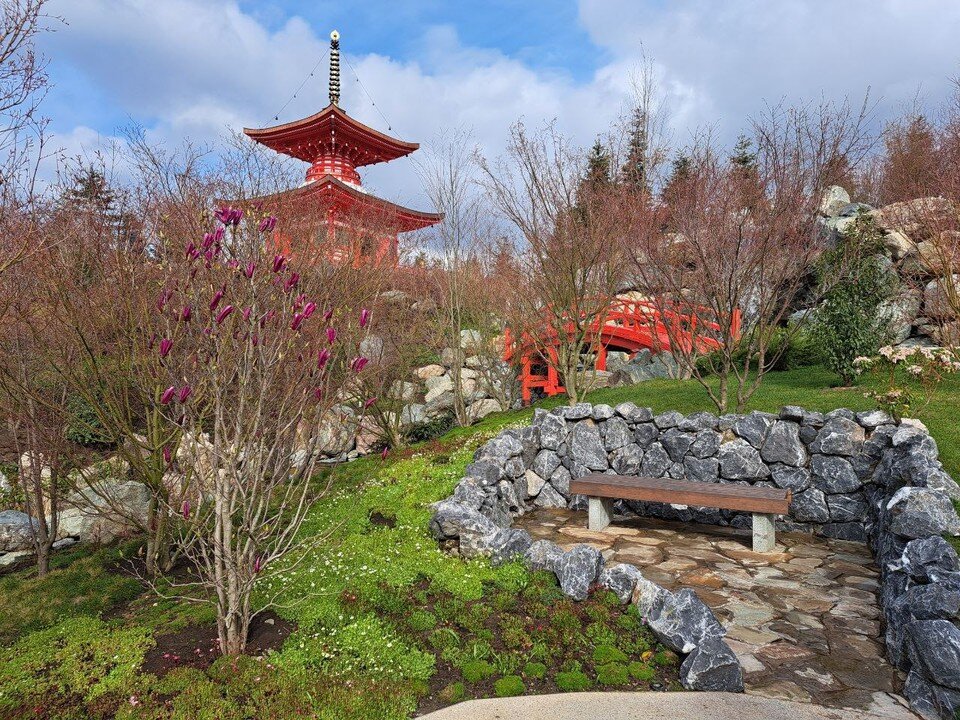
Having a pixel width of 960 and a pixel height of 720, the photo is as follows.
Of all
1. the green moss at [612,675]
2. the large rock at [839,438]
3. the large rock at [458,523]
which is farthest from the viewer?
the large rock at [839,438]

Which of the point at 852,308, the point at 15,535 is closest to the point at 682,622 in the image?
the point at 15,535

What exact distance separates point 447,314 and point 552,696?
34.5 ft

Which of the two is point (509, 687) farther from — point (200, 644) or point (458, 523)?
point (458, 523)

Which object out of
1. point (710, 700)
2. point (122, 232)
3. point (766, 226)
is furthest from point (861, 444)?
point (122, 232)

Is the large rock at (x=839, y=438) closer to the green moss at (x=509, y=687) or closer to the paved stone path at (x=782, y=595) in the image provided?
the paved stone path at (x=782, y=595)

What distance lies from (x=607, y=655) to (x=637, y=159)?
37.8ft

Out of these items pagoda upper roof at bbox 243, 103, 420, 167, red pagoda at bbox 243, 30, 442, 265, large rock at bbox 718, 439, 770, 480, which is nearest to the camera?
large rock at bbox 718, 439, 770, 480

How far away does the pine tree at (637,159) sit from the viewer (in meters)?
12.5

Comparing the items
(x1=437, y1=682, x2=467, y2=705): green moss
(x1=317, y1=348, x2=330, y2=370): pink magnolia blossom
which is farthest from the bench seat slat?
(x1=317, y1=348, x2=330, y2=370): pink magnolia blossom

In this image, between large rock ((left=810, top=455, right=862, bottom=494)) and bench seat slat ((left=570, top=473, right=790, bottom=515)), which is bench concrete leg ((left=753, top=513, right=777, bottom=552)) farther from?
large rock ((left=810, top=455, right=862, bottom=494))

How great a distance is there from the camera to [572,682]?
3742 mm

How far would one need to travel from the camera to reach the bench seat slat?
238 inches

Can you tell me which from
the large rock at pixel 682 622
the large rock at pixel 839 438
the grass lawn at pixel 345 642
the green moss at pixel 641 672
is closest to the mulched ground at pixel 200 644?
the grass lawn at pixel 345 642

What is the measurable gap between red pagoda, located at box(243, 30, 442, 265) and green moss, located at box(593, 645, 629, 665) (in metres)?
6.80
